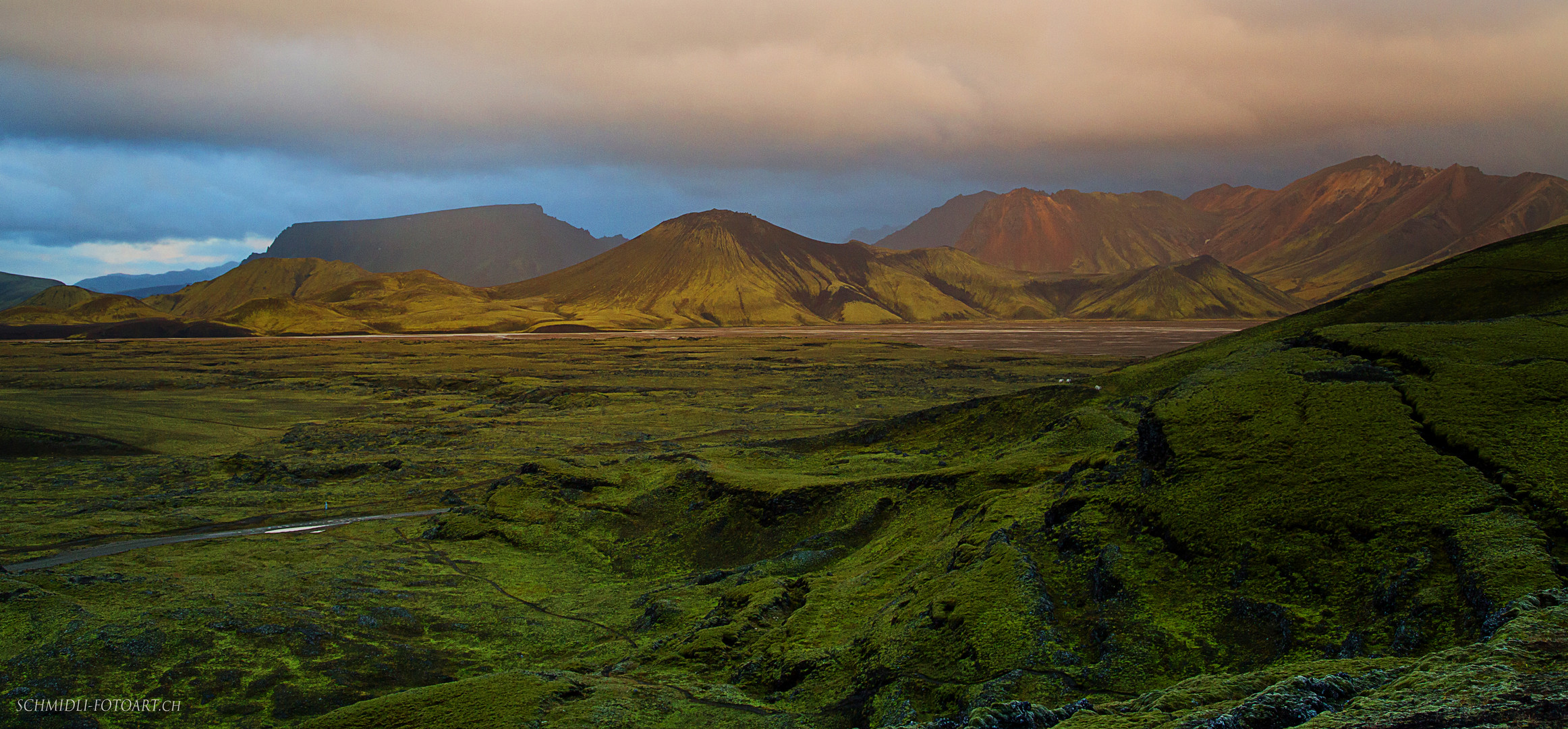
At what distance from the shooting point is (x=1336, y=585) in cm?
1639

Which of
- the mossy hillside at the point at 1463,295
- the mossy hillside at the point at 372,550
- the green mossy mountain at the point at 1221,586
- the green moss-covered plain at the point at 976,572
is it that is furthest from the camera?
the mossy hillside at the point at 1463,295

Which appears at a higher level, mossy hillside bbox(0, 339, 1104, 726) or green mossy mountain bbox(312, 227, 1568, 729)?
green mossy mountain bbox(312, 227, 1568, 729)

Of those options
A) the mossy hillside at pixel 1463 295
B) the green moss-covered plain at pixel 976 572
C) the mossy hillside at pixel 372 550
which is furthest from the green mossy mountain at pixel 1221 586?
the mossy hillside at pixel 372 550

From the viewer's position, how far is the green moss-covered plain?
14828mm

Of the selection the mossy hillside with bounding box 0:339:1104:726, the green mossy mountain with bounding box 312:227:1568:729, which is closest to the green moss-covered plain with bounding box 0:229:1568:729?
the green mossy mountain with bounding box 312:227:1568:729

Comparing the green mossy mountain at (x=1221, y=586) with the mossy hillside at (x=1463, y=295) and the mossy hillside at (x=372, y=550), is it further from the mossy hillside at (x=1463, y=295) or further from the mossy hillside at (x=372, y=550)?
the mossy hillside at (x=372, y=550)

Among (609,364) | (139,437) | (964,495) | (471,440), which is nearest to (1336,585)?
(964,495)

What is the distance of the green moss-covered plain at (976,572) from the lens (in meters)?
14.8

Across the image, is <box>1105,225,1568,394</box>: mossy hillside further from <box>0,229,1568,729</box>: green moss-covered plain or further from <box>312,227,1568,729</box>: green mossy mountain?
<box>312,227,1568,729</box>: green mossy mountain

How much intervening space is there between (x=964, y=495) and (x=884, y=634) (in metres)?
13.7

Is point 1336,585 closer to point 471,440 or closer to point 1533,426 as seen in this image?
point 1533,426

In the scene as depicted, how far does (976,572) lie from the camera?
21375mm

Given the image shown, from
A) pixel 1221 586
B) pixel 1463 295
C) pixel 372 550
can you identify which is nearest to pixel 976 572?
pixel 1221 586

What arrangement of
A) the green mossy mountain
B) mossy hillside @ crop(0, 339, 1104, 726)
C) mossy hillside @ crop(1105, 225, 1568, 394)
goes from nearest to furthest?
the green mossy mountain, mossy hillside @ crop(0, 339, 1104, 726), mossy hillside @ crop(1105, 225, 1568, 394)
